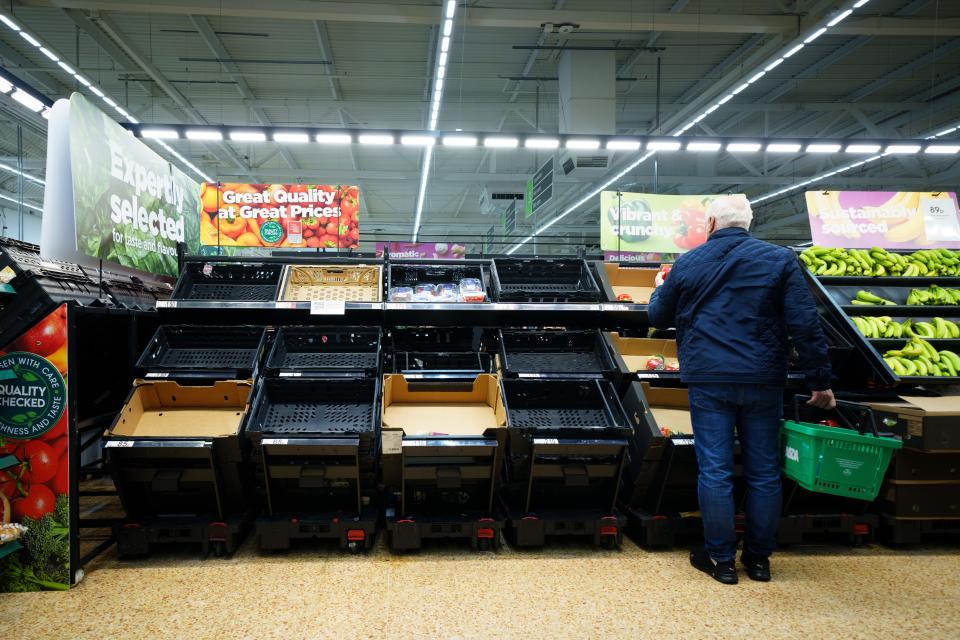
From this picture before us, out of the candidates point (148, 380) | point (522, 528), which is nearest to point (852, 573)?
point (522, 528)

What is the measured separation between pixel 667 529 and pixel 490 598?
46.5 inches

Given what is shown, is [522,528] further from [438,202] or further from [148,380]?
[438,202]

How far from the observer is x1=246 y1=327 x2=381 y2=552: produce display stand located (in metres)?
2.88

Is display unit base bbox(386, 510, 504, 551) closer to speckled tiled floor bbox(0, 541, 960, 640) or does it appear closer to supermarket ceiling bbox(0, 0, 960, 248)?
speckled tiled floor bbox(0, 541, 960, 640)

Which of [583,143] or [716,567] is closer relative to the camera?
[716,567]

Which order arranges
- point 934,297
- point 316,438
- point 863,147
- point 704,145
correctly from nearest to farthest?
point 316,438, point 934,297, point 863,147, point 704,145

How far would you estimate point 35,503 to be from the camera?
8.43 ft

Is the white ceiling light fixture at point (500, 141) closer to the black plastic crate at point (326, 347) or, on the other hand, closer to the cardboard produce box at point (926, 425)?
the black plastic crate at point (326, 347)

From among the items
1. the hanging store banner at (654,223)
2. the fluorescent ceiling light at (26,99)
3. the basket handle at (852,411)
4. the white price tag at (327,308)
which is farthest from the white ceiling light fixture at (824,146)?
the fluorescent ceiling light at (26,99)

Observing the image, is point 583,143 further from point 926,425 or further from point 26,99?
point 26,99

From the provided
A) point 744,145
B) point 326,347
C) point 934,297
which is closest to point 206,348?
point 326,347

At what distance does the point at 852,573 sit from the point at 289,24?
10213 mm

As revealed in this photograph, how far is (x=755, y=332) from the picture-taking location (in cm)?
262

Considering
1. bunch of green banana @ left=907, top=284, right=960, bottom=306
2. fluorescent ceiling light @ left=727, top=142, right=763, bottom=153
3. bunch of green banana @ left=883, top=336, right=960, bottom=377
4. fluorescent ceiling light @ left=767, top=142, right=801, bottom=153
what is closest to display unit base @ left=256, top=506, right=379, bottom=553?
bunch of green banana @ left=883, top=336, right=960, bottom=377
